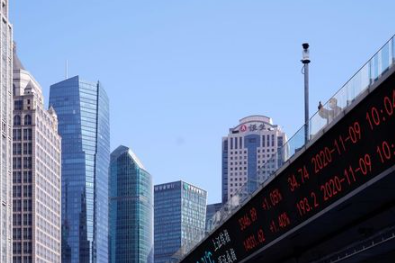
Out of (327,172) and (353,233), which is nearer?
(327,172)

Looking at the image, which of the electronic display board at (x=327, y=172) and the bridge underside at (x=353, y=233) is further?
the bridge underside at (x=353, y=233)

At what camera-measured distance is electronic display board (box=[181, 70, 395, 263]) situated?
101 feet

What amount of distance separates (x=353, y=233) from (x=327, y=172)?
6434mm

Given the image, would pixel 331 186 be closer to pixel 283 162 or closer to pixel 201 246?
pixel 283 162

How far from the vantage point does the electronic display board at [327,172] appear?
3081cm

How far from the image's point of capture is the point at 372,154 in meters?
31.8

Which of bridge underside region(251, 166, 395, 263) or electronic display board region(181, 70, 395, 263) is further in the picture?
bridge underside region(251, 166, 395, 263)

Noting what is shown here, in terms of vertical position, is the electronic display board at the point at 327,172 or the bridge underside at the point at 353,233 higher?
the electronic display board at the point at 327,172

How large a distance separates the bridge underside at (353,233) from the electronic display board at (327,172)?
16.3 inches

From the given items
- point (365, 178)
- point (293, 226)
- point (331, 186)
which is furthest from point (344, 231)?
point (365, 178)

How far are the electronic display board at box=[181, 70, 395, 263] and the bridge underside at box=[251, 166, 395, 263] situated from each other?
0.41 meters

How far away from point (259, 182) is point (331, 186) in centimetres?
1118

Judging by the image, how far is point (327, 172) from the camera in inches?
1389

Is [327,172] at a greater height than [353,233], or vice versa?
[327,172]
